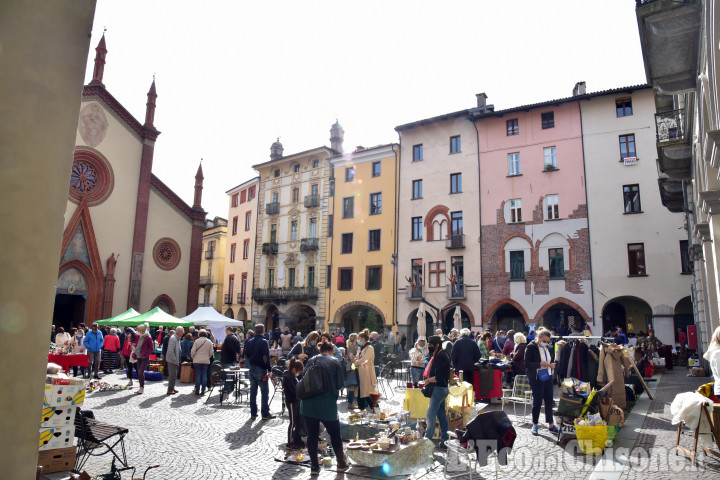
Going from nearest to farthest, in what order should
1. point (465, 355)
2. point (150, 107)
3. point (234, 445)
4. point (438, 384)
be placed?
point (438, 384) → point (234, 445) → point (465, 355) → point (150, 107)

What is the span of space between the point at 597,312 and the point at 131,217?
2537 cm

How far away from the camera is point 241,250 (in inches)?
1671

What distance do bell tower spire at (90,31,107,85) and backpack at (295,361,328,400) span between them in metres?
26.4

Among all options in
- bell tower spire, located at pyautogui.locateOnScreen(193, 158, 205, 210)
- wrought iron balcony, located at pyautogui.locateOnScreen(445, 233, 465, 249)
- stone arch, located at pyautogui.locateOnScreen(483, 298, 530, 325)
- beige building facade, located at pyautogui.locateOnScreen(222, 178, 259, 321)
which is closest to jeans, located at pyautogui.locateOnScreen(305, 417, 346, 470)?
stone arch, located at pyautogui.locateOnScreen(483, 298, 530, 325)

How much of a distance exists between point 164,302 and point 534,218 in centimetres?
2166

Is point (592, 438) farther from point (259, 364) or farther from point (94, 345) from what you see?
point (94, 345)

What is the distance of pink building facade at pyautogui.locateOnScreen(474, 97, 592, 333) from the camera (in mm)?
25141

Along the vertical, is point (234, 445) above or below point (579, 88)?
below

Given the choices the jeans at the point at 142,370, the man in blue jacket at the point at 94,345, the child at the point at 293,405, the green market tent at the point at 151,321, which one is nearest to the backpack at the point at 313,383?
the child at the point at 293,405

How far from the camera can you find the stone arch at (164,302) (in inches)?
1097

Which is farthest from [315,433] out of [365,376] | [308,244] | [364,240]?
[308,244]

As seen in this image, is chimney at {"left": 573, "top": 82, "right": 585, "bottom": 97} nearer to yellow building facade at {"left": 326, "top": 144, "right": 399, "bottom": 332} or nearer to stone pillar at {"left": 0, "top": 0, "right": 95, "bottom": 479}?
yellow building facade at {"left": 326, "top": 144, "right": 399, "bottom": 332}

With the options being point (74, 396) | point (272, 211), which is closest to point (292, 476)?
point (74, 396)

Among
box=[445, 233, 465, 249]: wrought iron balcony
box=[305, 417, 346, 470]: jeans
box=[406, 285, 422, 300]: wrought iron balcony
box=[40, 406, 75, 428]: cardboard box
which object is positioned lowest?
box=[305, 417, 346, 470]: jeans
